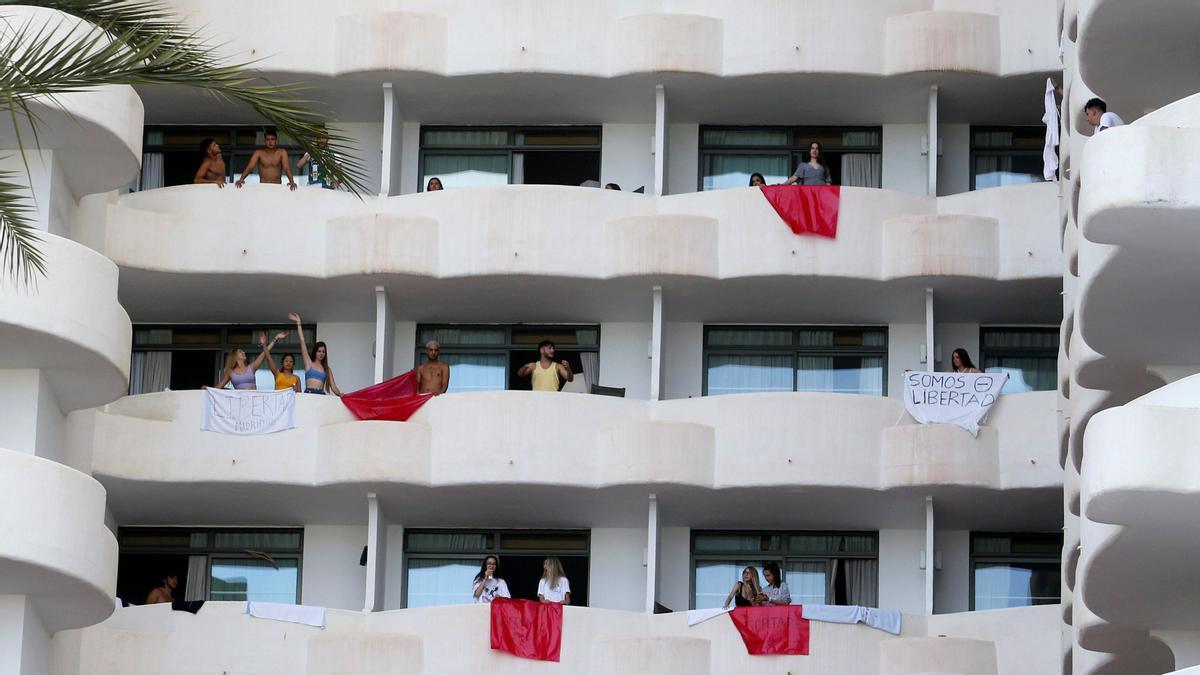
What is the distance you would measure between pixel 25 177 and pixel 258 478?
17.9 ft

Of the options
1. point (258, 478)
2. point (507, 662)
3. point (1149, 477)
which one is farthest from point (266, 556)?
point (1149, 477)

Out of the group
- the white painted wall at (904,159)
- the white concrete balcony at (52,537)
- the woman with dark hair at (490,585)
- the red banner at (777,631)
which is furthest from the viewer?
the white painted wall at (904,159)

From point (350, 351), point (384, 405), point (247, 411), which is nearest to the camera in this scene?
point (247, 411)

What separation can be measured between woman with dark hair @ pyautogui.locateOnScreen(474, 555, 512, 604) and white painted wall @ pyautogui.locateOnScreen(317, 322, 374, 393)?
3.51 meters

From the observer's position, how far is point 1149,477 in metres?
23.0

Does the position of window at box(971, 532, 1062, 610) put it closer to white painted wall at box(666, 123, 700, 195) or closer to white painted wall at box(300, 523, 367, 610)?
white painted wall at box(666, 123, 700, 195)

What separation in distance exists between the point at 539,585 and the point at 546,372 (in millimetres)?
2958

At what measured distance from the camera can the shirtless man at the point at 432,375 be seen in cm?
3772

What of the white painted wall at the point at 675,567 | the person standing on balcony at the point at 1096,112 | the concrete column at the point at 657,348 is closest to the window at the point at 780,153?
the concrete column at the point at 657,348

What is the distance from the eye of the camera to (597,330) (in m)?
39.0

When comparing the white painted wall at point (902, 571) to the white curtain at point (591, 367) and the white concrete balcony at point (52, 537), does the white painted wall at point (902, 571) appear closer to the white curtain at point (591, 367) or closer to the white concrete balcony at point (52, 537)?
the white curtain at point (591, 367)

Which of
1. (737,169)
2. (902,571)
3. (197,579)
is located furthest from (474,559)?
(737,169)

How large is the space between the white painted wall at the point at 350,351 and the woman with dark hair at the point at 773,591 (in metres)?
6.40

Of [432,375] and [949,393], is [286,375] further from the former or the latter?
[949,393]
